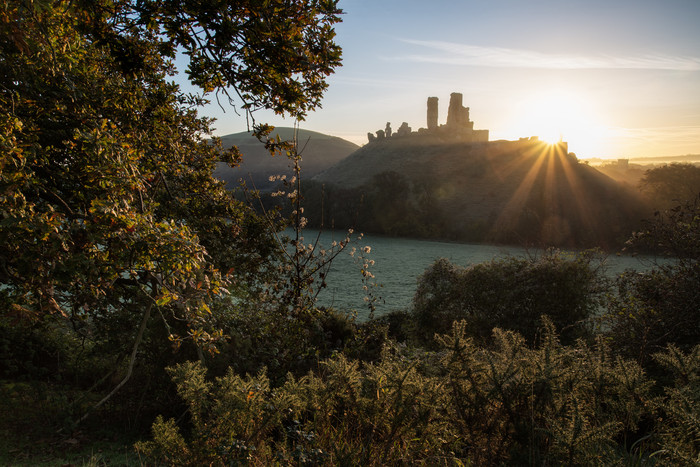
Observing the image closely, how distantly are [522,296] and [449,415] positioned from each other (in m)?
9.84

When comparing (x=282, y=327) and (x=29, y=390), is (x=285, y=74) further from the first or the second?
(x=29, y=390)

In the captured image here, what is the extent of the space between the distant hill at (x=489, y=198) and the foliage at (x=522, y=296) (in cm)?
3070

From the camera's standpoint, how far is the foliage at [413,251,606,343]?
12.1 meters

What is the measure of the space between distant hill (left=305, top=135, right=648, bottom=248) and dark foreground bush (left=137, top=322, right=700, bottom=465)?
40298mm

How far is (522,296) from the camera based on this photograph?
1251 centimetres

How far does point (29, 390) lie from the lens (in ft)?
25.0

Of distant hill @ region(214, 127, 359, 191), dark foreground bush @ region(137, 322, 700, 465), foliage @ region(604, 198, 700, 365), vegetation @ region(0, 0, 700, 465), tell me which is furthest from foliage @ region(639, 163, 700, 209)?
distant hill @ region(214, 127, 359, 191)

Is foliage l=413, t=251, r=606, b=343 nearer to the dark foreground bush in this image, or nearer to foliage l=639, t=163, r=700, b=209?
the dark foreground bush

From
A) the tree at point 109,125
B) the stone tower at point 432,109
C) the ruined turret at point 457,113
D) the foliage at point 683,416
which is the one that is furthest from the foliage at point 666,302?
the stone tower at point 432,109

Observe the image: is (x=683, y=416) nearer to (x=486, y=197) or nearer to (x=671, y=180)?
(x=671, y=180)

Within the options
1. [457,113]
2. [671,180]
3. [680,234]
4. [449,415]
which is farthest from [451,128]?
[449,415]

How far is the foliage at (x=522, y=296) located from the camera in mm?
12148

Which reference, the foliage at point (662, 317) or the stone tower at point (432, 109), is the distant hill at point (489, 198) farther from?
the stone tower at point (432, 109)

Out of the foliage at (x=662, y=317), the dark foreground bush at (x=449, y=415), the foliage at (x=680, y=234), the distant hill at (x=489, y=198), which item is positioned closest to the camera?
the dark foreground bush at (x=449, y=415)
